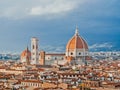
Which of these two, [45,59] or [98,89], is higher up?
[45,59]

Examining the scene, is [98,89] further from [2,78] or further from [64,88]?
[2,78]

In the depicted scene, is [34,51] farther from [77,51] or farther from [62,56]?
[77,51]

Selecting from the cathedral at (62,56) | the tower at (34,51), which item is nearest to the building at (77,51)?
the cathedral at (62,56)

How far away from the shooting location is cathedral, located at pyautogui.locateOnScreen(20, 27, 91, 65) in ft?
399

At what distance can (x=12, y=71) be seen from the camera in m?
89.1

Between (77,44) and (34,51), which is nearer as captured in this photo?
(34,51)

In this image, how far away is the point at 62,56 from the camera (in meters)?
132

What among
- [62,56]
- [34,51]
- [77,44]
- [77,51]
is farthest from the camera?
[77,44]

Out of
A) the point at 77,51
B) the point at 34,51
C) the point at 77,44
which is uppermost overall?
the point at 77,44

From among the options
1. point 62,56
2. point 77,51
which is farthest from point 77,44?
point 62,56

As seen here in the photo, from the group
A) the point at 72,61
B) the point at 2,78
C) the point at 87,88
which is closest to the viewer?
the point at 87,88

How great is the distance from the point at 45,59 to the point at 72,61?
22.9ft

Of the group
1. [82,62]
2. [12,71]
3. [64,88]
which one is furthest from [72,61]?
[64,88]

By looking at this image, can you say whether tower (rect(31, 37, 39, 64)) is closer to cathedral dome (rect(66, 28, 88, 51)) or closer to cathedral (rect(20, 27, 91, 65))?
cathedral (rect(20, 27, 91, 65))
